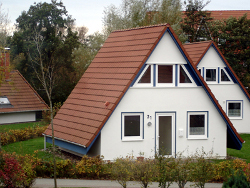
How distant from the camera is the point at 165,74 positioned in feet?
60.8

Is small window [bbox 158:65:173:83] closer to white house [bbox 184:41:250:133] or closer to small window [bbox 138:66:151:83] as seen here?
small window [bbox 138:66:151:83]

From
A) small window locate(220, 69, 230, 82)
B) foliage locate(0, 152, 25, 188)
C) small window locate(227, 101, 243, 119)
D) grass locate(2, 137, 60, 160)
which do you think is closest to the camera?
→ foliage locate(0, 152, 25, 188)

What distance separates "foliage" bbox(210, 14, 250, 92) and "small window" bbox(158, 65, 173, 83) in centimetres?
1862

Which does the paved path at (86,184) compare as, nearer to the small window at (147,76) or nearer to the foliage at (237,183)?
the foliage at (237,183)

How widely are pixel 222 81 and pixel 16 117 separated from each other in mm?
16670

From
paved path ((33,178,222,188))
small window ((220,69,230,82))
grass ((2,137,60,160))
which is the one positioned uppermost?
small window ((220,69,230,82))

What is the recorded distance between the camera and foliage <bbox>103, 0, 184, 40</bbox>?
42.2 metres

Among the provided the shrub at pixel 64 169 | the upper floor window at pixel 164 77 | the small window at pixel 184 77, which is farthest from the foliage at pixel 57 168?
the small window at pixel 184 77

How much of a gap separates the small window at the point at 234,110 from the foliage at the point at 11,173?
21.7m

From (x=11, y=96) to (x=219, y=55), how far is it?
670 inches

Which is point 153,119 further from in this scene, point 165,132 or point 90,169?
point 90,169

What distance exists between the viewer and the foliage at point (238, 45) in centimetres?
3581

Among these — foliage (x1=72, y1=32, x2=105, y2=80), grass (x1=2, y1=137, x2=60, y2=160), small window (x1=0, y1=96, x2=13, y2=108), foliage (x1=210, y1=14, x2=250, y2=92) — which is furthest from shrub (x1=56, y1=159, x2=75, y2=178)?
foliage (x1=72, y1=32, x2=105, y2=80)

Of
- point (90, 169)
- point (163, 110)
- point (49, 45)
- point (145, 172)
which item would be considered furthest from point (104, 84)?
point (49, 45)
